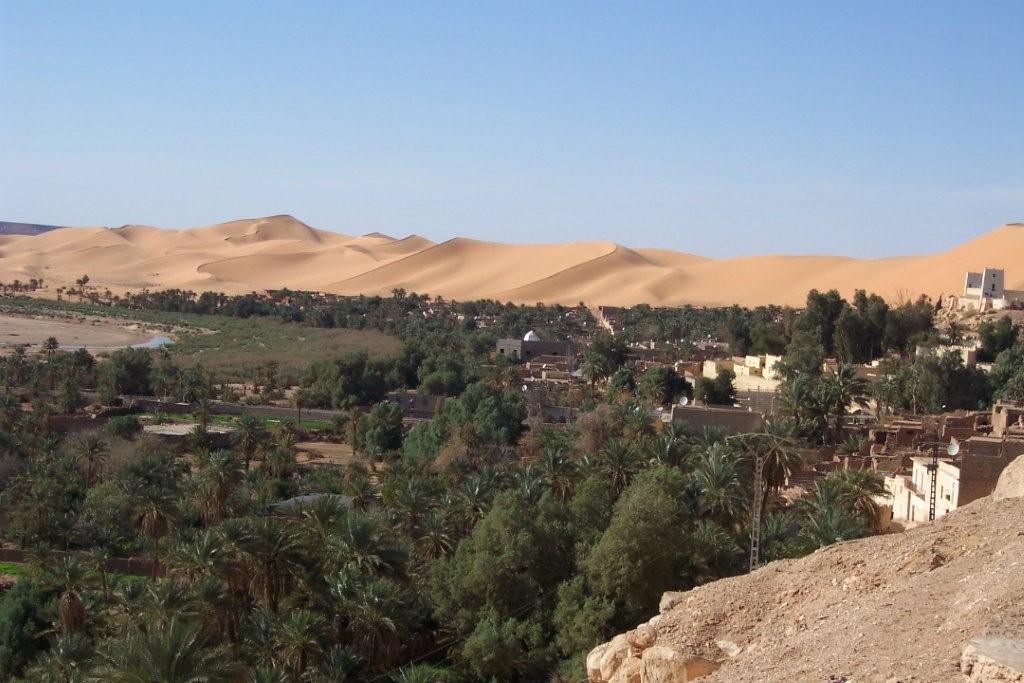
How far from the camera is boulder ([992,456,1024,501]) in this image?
12953 millimetres

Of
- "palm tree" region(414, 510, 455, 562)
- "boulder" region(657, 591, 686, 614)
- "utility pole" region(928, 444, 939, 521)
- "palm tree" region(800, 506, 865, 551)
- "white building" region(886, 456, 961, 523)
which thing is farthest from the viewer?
"palm tree" region(414, 510, 455, 562)

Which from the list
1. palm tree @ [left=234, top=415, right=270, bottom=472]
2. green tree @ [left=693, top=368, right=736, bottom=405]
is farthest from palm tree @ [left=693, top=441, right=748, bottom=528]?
green tree @ [left=693, top=368, right=736, bottom=405]

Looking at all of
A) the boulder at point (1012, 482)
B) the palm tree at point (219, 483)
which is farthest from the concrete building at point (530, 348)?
the boulder at point (1012, 482)

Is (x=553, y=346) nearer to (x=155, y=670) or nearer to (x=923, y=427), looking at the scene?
(x=923, y=427)

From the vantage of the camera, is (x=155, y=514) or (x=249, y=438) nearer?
(x=155, y=514)

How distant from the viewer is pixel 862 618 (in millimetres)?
8609

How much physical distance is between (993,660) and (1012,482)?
7.08 meters

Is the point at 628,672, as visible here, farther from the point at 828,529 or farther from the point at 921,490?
the point at 921,490

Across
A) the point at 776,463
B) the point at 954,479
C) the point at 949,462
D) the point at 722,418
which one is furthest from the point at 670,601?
the point at 722,418

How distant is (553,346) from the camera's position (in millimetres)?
56781

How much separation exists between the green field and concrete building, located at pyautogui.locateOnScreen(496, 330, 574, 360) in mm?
5185

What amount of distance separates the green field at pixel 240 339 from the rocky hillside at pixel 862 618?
138 ft

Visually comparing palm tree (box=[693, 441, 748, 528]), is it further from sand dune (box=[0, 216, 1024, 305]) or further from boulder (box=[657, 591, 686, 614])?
sand dune (box=[0, 216, 1024, 305])

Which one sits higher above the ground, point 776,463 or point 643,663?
point 643,663
